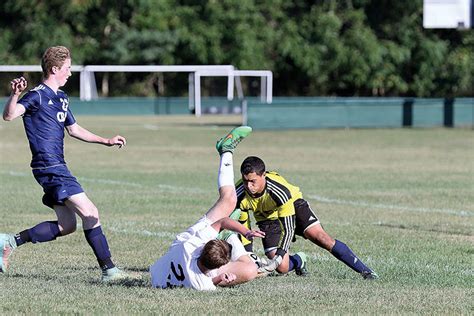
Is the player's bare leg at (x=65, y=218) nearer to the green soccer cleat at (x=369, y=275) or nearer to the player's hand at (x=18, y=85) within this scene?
the player's hand at (x=18, y=85)

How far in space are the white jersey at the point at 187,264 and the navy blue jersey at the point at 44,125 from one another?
1.17 metres

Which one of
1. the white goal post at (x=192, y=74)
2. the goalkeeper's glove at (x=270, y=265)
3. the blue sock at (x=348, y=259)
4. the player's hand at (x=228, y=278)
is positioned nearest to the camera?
the player's hand at (x=228, y=278)

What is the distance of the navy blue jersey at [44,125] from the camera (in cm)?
874

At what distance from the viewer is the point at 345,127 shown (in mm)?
39781

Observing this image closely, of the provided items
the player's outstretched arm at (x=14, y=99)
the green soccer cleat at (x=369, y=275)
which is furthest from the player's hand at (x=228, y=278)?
the player's outstretched arm at (x=14, y=99)

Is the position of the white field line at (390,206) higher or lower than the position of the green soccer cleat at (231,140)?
lower

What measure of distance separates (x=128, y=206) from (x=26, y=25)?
47.5 meters

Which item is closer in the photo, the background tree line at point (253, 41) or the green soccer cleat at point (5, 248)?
the green soccer cleat at point (5, 248)

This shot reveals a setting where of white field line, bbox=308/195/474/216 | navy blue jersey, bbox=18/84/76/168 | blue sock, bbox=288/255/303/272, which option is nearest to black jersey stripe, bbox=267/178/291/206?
blue sock, bbox=288/255/303/272

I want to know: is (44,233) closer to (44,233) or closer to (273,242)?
(44,233)

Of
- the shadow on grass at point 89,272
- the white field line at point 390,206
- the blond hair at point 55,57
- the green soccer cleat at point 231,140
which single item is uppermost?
the blond hair at point 55,57

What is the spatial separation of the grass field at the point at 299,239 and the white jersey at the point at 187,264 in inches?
6.0

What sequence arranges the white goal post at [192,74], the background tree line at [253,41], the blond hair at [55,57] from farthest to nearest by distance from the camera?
the background tree line at [253,41] → the white goal post at [192,74] → the blond hair at [55,57]

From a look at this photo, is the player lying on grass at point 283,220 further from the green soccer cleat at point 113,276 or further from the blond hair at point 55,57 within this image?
the blond hair at point 55,57
